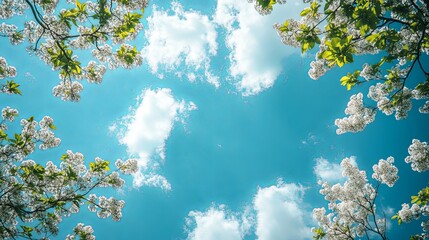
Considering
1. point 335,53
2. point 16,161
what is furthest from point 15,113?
point 335,53

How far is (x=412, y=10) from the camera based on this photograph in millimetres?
Result: 7891

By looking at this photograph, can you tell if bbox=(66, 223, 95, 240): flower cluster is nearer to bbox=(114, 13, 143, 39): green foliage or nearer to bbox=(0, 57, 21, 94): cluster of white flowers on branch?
bbox=(0, 57, 21, 94): cluster of white flowers on branch

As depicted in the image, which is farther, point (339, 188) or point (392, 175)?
point (339, 188)

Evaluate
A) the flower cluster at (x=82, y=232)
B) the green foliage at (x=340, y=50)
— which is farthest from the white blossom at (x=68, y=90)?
the green foliage at (x=340, y=50)

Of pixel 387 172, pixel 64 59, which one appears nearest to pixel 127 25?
pixel 64 59

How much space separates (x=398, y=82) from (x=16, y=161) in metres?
13.9

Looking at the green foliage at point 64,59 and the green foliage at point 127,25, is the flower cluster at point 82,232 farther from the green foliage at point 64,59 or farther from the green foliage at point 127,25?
the green foliage at point 127,25

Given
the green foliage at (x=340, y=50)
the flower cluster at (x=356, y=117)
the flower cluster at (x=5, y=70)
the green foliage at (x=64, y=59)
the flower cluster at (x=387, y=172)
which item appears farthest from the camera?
the flower cluster at (x=387, y=172)

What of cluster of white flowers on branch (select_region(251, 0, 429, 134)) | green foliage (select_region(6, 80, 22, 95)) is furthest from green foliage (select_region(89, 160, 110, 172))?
cluster of white flowers on branch (select_region(251, 0, 429, 134))

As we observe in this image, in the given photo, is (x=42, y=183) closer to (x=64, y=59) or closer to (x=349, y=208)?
(x=64, y=59)

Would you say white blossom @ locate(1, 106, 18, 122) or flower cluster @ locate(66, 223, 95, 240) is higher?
white blossom @ locate(1, 106, 18, 122)

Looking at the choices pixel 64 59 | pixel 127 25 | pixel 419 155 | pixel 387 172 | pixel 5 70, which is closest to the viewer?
pixel 64 59

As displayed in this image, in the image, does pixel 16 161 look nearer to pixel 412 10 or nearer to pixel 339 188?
pixel 412 10

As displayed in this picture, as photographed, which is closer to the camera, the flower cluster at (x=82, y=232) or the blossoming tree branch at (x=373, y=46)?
the blossoming tree branch at (x=373, y=46)
